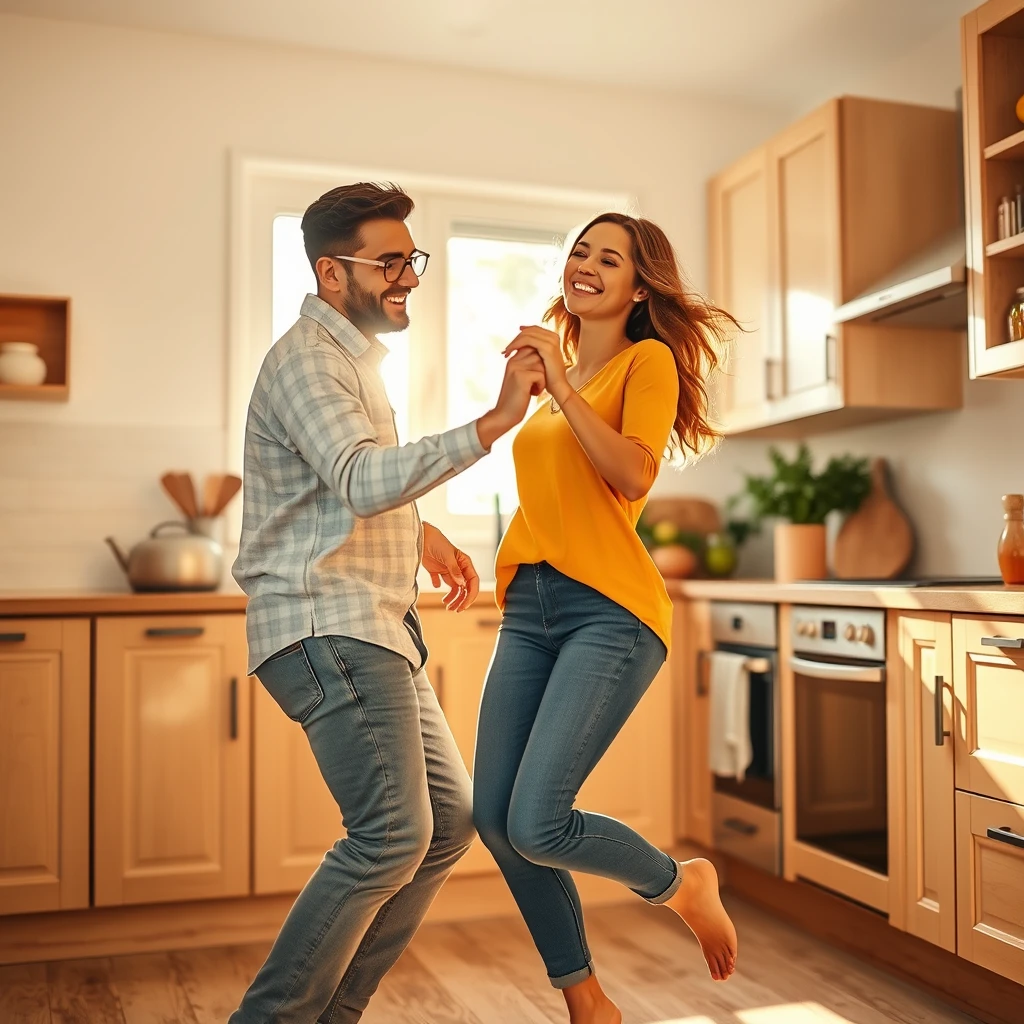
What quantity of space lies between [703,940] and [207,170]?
2.74 metres

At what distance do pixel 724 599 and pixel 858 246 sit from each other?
109 cm

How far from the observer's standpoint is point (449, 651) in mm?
3281

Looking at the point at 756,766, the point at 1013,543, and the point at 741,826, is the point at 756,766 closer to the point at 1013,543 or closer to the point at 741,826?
the point at 741,826

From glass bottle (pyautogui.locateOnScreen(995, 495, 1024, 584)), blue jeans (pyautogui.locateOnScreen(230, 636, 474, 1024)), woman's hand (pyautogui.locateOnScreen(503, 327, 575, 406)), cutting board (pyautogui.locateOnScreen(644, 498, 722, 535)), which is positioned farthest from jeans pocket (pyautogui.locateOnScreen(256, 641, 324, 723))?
cutting board (pyautogui.locateOnScreen(644, 498, 722, 535))

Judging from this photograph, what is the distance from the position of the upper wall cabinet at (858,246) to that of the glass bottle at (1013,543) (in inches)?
28.5

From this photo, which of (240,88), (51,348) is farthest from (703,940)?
(240,88)

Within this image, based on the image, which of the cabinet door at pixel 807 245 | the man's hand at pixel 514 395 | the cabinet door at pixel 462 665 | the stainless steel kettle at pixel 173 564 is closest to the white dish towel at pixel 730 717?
the cabinet door at pixel 462 665

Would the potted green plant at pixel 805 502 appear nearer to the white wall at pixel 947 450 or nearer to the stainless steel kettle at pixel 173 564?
the white wall at pixel 947 450

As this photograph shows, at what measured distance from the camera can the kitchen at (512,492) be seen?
267cm

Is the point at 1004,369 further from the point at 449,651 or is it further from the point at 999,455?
the point at 449,651

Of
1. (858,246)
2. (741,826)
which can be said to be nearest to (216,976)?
(741,826)

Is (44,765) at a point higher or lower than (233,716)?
lower

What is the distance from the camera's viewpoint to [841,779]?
2.90m

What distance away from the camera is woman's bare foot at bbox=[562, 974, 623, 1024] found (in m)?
2.03
